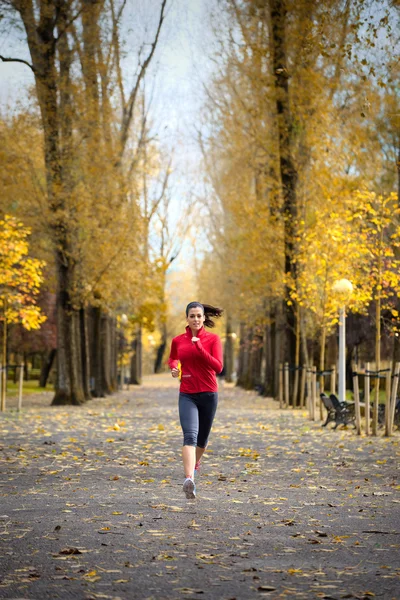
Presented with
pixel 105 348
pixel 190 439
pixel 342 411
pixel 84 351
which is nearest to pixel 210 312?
pixel 190 439

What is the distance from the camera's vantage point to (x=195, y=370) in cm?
1030

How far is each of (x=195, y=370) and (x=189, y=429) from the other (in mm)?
595

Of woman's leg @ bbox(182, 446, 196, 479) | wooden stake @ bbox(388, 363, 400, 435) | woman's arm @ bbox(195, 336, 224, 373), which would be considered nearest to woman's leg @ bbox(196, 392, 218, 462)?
woman's arm @ bbox(195, 336, 224, 373)

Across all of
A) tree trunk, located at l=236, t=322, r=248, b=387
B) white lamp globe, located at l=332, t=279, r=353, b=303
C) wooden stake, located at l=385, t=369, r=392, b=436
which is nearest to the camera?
wooden stake, located at l=385, t=369, r=392, b=436

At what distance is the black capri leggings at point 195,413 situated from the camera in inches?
399

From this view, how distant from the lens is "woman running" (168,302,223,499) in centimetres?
1012

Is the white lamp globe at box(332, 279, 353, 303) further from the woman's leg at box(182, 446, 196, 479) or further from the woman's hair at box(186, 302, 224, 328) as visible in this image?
the woman's leg at box(182, 446, 196, 479)

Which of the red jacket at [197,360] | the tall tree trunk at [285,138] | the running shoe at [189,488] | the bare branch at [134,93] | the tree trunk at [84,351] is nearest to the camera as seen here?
the running shoe at [189,488]

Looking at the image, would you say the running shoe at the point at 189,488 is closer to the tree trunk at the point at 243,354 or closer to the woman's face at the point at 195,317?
the woman's face at the point at 195,317

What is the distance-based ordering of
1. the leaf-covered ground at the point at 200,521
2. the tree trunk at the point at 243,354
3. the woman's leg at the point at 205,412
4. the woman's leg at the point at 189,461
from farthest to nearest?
the tree trunk at the point at 243,354, the woman's leg at the point at 205,412, the woman's leg at the point at 189,461, the leaf-covered ground at the point at 200,521

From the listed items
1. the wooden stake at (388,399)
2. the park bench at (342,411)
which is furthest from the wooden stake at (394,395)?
the park bench at (342,411)

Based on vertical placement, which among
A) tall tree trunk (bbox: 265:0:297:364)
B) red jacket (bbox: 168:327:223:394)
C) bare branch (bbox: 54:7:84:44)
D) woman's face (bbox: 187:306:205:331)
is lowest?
red jacket (bbox: 168:327:223:394)

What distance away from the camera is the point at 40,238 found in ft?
105

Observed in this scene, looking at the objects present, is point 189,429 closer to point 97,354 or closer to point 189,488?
point 189,488
